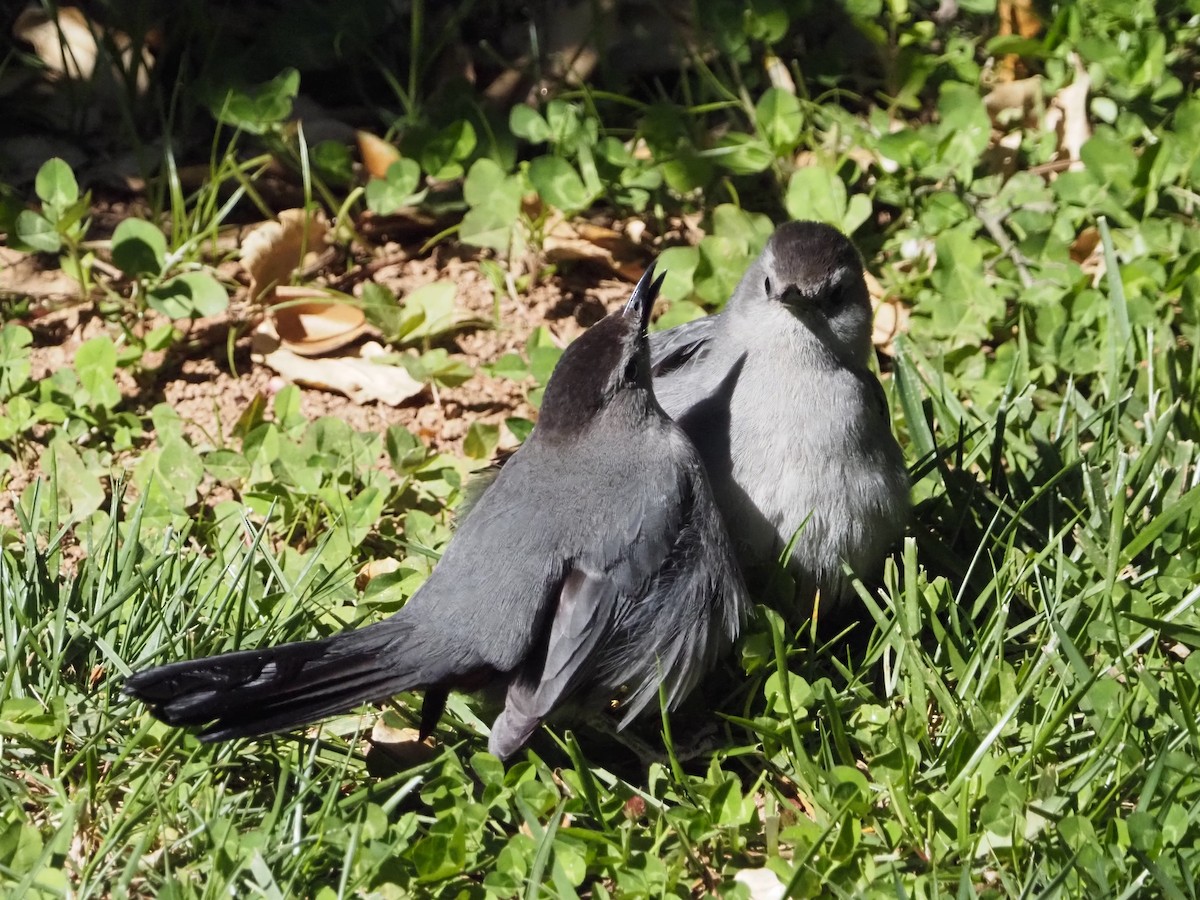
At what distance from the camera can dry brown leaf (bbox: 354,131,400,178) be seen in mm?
4977

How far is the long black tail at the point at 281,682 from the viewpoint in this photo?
2693 millimetres

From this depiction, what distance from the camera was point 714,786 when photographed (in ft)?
9.78

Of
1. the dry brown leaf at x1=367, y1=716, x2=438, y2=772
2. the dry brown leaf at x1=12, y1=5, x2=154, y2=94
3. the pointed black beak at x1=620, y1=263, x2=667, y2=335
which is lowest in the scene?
the dry brown leaf at x1=367, y1=716, x2=438, y2=772

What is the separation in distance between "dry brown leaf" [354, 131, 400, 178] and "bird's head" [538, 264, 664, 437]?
1977 millimetres

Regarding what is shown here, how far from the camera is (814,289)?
136 inches

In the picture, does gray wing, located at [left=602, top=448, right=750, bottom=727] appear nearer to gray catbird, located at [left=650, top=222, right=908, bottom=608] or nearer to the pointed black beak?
gray catbird, located at [left=650, top=222, right=908, bottom=608]

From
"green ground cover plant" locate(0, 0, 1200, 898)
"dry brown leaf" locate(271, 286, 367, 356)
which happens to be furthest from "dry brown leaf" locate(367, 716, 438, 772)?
"dry brown leaf" locate(271, 286, 367, 356)

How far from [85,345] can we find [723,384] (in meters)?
1.98

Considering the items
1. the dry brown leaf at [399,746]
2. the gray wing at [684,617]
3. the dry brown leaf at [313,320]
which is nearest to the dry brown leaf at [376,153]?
the dry brown leaf at [313,320]

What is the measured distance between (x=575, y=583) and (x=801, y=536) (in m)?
0.62

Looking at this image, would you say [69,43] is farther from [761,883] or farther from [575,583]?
[761,883]

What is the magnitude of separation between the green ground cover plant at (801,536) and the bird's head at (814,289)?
1.42ft

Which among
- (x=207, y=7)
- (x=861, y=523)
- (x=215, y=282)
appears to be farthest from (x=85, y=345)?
(x=861, y=523)

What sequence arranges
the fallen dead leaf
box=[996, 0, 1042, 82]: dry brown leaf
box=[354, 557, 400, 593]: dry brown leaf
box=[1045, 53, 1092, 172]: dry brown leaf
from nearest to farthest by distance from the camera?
the fallen dead leaf → box=[354, 557, 400, 593]: dry brown leaf → box=[1045, 53, 1092, 172]: dry brown leaf → box=[996, 0, 1042, 82]: dry brown leaf
